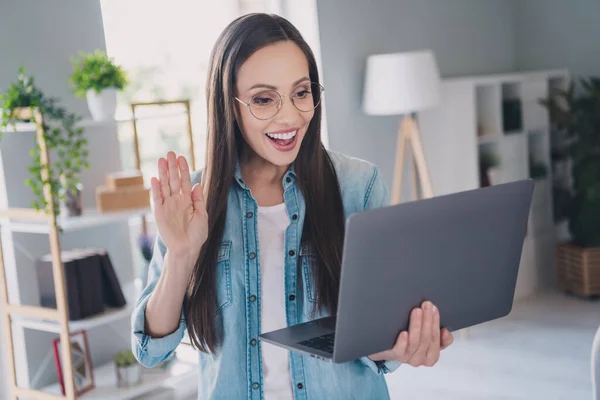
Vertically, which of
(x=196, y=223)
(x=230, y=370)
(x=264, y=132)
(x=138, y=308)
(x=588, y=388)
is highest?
(x=264, y=132)

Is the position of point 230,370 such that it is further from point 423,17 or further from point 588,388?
point 423,17

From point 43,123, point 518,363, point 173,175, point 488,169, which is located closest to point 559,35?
point 488,169

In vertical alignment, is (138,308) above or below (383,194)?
below

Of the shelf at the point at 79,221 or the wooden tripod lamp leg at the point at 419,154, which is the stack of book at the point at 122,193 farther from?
the wooden tripod lamp leg at the point at 419,154

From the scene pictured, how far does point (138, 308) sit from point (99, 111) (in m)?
1.59

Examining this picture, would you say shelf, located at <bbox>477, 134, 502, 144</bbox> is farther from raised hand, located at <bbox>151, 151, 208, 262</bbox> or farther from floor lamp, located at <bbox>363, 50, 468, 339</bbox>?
raised hand, located at <bbox>151, 151, 208, 262</bbox>

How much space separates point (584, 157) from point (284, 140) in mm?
3783

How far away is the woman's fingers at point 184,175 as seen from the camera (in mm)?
1227

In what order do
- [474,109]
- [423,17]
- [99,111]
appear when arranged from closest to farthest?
[99,111]
[474,109]
[423,17]

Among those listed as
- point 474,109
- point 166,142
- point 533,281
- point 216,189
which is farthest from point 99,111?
point 533,281

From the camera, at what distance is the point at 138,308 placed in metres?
1.30

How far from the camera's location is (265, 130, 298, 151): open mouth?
130cm

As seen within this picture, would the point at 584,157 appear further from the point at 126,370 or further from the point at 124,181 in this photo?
the point at 126,370

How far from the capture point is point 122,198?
278 cm
